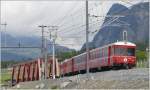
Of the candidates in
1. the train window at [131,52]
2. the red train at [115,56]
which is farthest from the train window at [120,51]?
the train window at [131,52]

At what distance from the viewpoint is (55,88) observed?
37812mm

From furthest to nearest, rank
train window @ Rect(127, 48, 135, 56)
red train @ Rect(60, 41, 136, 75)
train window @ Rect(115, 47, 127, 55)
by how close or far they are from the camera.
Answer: train window @ Rect(127, 48, 135, 56), train window @ Rect(115, 47, 127, 55), red train @ Rect(60, 41, 136, 75)

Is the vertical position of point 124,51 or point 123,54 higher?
point 124,51

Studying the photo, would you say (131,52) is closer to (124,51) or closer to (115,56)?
(124,51)

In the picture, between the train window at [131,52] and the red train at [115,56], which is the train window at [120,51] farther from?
the train window at [131,52]

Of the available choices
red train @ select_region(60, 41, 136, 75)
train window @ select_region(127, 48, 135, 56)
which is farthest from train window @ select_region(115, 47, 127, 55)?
train window @ select_region(127, 48, 135, 56)

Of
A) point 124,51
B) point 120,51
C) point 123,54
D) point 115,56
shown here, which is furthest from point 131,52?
point 115,56

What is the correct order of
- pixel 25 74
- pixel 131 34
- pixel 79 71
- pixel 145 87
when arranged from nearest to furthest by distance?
pixel 145 87, pixel 79 71, pixel 25 74, pixel 131 34

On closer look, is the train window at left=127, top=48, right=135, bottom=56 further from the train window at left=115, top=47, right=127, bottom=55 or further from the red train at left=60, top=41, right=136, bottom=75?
the train window at left=115, top=47, right=127, bottom=55

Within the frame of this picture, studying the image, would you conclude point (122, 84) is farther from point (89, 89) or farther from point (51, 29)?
point (51, 29)

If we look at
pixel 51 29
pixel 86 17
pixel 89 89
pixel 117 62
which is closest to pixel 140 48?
pixel 51 29

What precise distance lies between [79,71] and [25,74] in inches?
A: 819

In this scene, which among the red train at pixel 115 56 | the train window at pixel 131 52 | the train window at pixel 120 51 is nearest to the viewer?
the red train at pixel 115 56

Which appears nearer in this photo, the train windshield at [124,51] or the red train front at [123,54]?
the red train front at [123,54]
